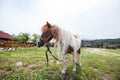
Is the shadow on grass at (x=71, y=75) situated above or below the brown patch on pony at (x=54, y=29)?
below

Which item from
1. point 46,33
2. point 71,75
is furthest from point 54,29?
point 71,75

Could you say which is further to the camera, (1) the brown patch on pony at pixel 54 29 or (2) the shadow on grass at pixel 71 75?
(2) the shadow on grass at pixel 71 75

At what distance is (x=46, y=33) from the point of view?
14.0 ft

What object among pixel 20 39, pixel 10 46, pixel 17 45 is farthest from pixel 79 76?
pixel 20 39

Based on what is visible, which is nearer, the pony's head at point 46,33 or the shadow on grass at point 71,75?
the pony's head at point 46,33

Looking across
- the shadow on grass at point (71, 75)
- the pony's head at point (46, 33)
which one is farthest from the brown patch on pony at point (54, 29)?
the shadow on grass at point (71, 75)

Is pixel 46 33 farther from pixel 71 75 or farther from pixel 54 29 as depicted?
pixel 71 75

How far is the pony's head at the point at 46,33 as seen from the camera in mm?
4227

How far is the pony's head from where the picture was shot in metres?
4.23

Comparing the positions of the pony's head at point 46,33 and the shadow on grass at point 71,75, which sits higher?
the pony's head at point 46,33

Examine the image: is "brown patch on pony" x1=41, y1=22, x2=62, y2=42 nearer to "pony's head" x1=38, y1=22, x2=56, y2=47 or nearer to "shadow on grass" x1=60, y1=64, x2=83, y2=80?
"pony's head" x1=38, y1=22, x2=56, y2=47

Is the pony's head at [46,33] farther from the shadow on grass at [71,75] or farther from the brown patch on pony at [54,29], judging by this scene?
the shadow on grass at [71,75]

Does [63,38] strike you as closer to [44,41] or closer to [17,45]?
[44,41]

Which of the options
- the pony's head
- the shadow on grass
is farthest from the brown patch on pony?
the shadow on grass
